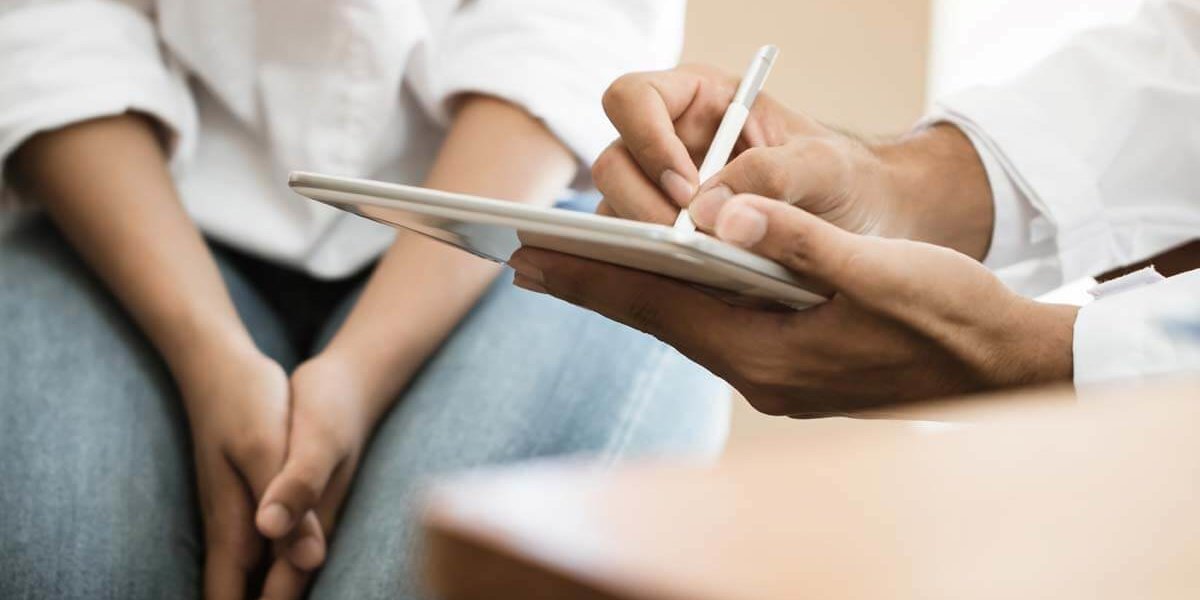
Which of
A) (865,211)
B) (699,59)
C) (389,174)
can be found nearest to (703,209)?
(865,211)

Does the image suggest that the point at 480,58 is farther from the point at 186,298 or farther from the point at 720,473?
the point at 720,473

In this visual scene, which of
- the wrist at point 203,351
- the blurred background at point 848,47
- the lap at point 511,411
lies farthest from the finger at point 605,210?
the blurred background at point 848,47

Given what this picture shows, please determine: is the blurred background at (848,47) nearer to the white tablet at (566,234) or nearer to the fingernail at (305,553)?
the fingernail at (305,553)

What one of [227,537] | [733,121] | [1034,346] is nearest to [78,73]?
[227,537]

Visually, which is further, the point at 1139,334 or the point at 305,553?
the point at 305,553

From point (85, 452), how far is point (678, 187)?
0.34 m

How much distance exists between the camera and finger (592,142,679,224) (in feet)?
1.59

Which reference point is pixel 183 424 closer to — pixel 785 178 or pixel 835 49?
pixel 785 178

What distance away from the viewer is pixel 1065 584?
0.12m

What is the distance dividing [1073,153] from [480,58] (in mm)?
375

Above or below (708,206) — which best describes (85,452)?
below

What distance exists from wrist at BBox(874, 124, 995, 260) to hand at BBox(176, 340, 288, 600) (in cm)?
35

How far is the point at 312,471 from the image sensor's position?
1.81ft

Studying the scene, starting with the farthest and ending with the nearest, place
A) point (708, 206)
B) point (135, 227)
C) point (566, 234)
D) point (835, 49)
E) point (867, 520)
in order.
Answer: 1. point (835, 49)
2. point (135, 227)
3. point (708, 206)
4. point (566, 234)
5. point (867, 520)
